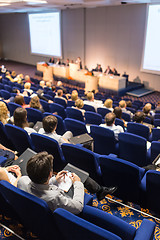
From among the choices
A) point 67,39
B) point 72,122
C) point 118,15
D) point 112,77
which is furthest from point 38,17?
point 72,122

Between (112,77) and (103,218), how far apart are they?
32.3 feet

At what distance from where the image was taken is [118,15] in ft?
39.8

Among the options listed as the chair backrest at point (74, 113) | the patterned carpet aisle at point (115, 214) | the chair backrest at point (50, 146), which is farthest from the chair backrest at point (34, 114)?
the patterned carpet aisle at point (115, 214)

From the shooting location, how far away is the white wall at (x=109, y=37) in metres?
11.5

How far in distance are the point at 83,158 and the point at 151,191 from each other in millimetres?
848

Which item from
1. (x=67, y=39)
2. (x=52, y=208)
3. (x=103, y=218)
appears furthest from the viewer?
(x=67, y=39)

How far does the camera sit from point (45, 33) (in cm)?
1636

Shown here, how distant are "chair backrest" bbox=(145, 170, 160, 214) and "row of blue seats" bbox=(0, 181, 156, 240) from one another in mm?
578

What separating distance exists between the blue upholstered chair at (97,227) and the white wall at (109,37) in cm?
1070

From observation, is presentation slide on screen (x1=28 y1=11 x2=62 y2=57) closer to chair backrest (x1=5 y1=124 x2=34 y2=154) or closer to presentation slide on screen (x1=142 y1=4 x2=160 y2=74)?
presentation slide on screen (x1=142 y1=4 x2=160 y2=74)

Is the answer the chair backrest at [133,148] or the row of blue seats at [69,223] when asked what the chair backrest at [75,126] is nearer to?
the chair backrest at [133,148]

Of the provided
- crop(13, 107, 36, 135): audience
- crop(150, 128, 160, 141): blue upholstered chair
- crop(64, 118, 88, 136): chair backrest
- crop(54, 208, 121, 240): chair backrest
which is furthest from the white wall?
crop(54, 208, 121, 240): chair backrest

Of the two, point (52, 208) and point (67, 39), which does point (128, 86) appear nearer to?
point (67, 39)

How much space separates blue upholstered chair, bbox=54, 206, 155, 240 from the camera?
136 cm
